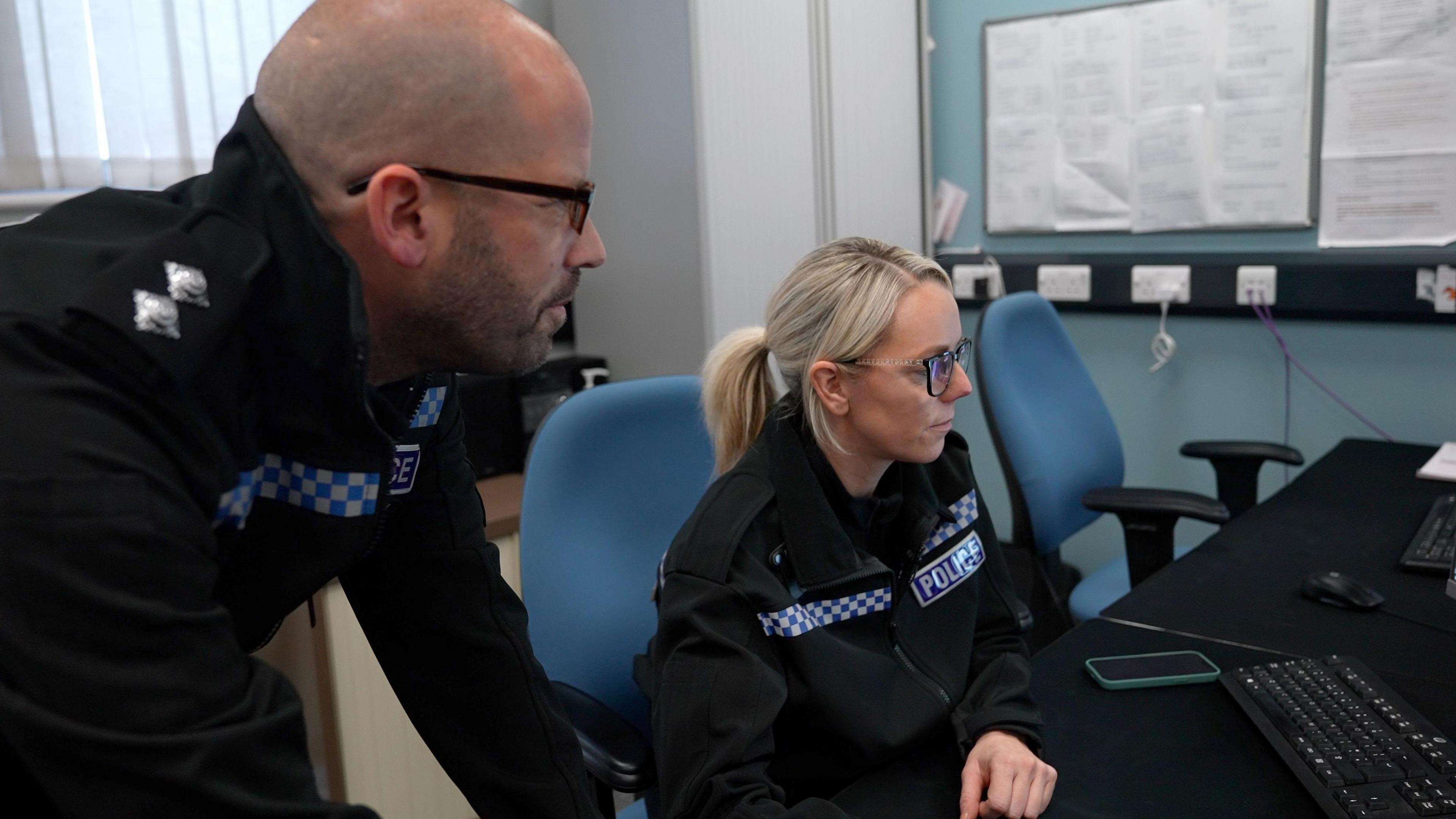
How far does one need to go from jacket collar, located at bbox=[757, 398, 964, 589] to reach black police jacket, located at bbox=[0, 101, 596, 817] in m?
0.53

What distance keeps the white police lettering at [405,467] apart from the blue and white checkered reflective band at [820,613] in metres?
0.43

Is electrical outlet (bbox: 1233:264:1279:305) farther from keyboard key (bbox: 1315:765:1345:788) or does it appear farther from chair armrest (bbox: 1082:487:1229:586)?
keyboard key (bbox: 1315:765:1345:788)

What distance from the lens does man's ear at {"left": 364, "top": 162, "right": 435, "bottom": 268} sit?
0.74 metres

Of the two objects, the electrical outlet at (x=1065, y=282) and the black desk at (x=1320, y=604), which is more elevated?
the electrical outlet at (x=1065, y=282)

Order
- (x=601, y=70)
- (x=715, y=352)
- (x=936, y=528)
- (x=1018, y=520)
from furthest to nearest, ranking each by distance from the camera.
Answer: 1. (x=601, y=70)
2. (x=1018, y=520)
3. (x=715, y=352)
4. (x=936, y=528)

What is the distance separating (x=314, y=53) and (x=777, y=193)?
1.93 metres

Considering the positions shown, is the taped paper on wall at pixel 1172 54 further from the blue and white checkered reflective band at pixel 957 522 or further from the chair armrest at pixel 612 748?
the chair armrest at pixel 612 748

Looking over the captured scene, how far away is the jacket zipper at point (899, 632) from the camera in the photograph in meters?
1.29

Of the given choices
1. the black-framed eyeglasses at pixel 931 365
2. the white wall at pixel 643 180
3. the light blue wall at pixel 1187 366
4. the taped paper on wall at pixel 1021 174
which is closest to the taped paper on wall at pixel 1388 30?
the light blue wall at pixel 1187 366

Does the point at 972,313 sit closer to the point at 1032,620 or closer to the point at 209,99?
the point at 1032,620

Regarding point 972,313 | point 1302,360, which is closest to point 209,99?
point 972,313

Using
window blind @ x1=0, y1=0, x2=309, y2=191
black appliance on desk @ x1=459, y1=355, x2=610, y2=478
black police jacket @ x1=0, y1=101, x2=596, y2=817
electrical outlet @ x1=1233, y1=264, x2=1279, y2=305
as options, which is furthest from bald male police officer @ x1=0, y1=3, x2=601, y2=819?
electrical outlet @ x1=1233, y1=264, x2=1279, y2=305

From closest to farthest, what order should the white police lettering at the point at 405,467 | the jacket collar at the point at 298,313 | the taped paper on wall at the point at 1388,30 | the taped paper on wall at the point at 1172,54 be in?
the jacket collar at the point at 298,313
the white police lettering at the point at 405,467
the taped paper on wall at the point at 1388,30
the taped paper on wall at the point at 1172,54

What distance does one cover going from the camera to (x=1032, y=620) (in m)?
1.53
